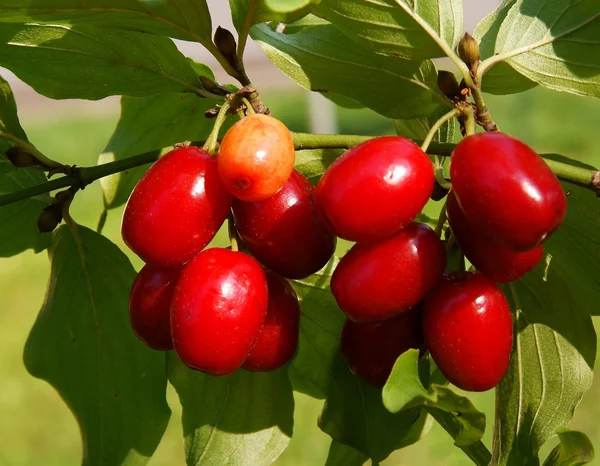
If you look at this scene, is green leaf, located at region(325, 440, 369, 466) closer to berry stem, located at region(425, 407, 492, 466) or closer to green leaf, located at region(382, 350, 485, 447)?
berry stem, located at region(425, 407, 492, 466)

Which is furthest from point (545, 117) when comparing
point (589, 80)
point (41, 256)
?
point (589, 80)

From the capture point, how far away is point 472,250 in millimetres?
764

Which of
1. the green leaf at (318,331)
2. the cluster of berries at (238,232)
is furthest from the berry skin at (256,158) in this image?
the green leaf at (318,331)

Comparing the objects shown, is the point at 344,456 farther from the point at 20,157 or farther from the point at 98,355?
the point at 20,157

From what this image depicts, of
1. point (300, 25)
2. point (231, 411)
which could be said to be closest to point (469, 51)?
point (300, 25)

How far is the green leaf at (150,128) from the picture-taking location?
115cm

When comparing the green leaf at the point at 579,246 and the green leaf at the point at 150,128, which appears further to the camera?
the green leaf at the point at 150,128

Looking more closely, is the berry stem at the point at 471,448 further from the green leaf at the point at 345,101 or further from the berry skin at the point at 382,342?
the green leaf at the point at 345,101

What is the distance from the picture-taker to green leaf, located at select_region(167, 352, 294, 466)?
1.05 meters

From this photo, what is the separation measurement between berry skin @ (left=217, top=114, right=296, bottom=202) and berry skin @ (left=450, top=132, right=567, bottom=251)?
0.50 ft

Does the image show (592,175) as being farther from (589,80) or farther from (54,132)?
(54,132)

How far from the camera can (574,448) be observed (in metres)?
0.79

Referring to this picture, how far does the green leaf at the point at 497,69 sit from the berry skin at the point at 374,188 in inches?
11.1

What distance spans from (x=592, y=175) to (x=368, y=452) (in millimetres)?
395
